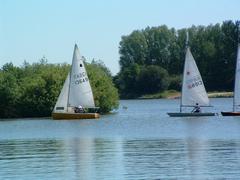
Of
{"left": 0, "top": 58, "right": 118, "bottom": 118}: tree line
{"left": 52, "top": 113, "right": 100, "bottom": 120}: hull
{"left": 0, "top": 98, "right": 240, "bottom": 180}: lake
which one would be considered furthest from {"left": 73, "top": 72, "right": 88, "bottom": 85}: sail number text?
{"left": 0, "top": 98, "right": 240, "bottom": 180}: lake

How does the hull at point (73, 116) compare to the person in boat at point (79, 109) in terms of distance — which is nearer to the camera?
the hull at point (73, 116)

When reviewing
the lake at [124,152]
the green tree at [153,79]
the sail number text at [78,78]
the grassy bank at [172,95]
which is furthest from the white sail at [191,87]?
the green tree at [153,79]

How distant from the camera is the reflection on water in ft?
97.2

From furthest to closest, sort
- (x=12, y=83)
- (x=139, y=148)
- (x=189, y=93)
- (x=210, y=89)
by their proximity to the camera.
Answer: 1. (x=210, y=89)
2. (x=12, y=83)
3. (x=189, y=93)
4. (x=139, y=148)

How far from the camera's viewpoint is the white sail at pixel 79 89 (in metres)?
79.3

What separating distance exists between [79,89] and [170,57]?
101158mm

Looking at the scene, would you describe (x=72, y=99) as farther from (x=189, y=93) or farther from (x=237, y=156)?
(x=237, y=156)

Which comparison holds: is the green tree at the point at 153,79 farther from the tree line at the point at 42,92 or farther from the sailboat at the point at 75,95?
the sailboat at the point at 75,95

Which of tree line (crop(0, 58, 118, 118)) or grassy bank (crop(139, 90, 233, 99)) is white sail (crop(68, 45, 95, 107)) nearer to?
tree line (crop(0, 58, 118, 118))

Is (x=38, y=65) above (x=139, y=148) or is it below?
above

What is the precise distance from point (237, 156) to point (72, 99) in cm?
4606

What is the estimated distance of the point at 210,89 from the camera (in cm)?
16838

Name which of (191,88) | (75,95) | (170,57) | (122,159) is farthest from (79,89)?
(170,57)

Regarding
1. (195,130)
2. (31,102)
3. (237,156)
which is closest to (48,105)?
(31,102)
